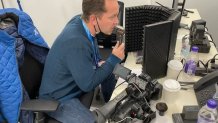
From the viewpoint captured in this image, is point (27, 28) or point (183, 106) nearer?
point (183, 106)

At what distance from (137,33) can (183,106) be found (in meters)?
0.56

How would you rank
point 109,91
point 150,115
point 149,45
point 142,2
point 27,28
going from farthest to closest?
point 142,2
point 109,91
point 27,28
point 149,45
point 150,115

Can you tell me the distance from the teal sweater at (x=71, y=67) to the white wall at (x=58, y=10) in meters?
1.16

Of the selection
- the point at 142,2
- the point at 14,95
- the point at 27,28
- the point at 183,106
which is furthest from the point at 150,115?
the point at 142,2

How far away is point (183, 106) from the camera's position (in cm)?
126

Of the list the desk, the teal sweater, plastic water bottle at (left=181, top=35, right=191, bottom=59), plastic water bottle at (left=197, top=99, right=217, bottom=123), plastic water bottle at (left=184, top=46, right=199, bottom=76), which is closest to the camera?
plastic water bottle at (left=197, top=99, right=217, bottom=123)

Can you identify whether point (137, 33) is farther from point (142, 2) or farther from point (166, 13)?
point (142, 2)

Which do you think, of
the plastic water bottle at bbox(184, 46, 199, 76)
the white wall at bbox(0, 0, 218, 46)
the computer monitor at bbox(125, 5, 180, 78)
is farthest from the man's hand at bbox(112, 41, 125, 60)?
the white wall at bbox(0, 0, 218, 46)

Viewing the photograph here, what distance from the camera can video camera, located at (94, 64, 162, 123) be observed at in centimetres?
111

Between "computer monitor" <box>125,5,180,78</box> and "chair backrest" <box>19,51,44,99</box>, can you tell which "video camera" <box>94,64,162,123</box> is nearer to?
"computer monitor" <box>125,5,180,78</box>

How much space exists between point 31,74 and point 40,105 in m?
0.24

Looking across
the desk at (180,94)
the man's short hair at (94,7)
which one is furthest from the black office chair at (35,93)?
the man's short hair at (94,7)

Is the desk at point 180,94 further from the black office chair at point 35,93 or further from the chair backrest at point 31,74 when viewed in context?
the chair backrest at point 31,74

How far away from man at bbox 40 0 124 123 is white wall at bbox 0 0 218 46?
1.16 metres
